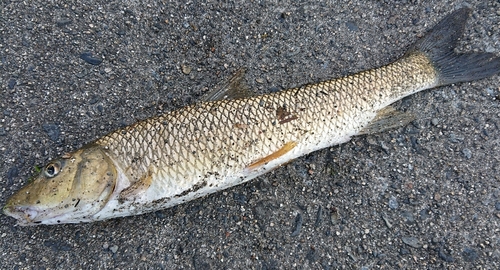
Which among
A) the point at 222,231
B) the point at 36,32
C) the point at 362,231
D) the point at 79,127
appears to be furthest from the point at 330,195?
the point at 36,32

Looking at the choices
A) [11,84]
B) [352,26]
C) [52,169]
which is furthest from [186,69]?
[352,26]

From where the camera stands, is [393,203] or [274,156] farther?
[393,203]

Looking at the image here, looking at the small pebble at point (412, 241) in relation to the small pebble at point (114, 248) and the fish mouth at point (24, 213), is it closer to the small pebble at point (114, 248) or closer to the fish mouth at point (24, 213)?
the small pebble at point (114, 248)

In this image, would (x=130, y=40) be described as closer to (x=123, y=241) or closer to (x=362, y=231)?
(x=123, y=241)

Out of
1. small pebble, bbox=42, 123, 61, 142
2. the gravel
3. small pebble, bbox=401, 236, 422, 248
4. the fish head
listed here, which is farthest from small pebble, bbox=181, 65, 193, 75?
small pebble, bbox=401, 236, 422, 248

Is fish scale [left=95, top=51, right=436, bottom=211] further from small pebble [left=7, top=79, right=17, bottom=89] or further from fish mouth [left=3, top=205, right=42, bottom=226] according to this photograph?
small pebble [left=7, top=79, right=17, bottom=89]

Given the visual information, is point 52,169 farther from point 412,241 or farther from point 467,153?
point 467,153

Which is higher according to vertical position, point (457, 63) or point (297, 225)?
point (457, 63)
